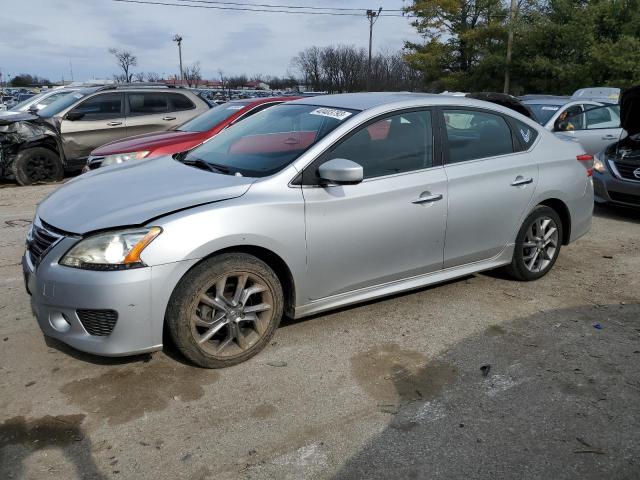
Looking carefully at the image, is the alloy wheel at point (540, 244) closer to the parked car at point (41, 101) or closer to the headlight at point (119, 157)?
the headlight at point (119, 157)

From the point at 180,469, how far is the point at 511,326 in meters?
2.61

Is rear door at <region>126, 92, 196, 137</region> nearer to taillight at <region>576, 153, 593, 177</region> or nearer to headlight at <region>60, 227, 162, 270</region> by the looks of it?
taillight at <region>576, 153, 593, 177</region>

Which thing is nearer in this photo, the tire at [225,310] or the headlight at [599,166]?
the tire at [225,310]

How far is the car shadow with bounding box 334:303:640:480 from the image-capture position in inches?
102

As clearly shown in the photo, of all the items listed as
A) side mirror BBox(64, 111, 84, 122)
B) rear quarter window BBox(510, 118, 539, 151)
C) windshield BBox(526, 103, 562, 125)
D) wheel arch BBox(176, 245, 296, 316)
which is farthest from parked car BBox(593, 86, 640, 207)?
side mirror BBox(64, 111, 84, 122)

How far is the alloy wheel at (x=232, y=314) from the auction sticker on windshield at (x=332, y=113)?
1.32 metres

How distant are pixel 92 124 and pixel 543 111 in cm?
810

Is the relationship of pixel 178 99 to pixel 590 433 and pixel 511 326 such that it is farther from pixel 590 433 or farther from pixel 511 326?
pixel 590 433

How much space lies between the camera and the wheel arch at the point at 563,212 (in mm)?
4930

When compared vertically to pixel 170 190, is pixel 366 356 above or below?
below

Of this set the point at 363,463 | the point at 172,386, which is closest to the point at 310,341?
the point at 172,386

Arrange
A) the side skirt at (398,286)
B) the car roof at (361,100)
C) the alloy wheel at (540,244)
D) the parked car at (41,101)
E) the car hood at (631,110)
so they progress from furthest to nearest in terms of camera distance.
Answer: the parked car at (41,101), the car hood at (631,110), the alloy wheel at (540,244), the car roof at (361,100), the side skirt at (398,286)

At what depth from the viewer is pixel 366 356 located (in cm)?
363

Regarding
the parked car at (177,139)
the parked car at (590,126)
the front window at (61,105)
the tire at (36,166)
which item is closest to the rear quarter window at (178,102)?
the front window at (61,105)
